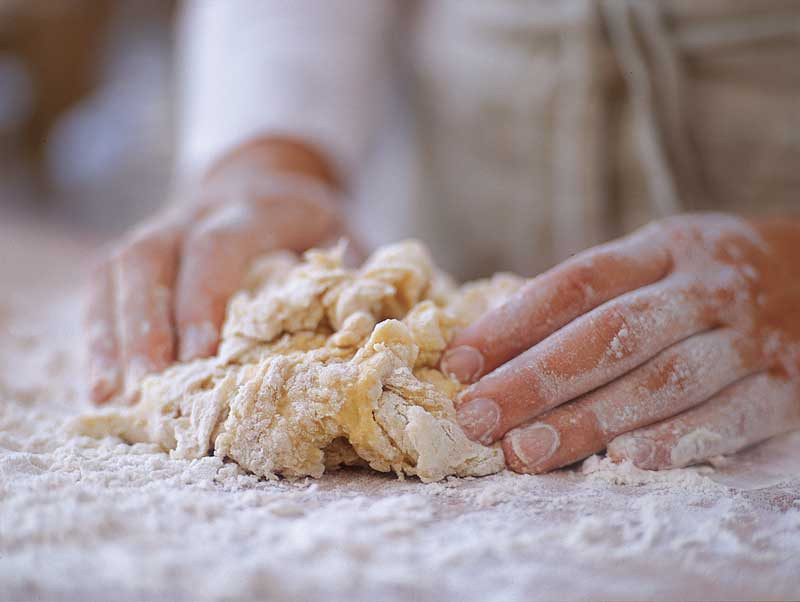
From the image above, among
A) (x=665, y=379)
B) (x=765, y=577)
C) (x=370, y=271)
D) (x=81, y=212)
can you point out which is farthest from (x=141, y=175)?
(x=765, y=577)

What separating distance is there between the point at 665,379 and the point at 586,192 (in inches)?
29.5

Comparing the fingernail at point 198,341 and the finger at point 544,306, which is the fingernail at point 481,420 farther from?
the fingernail at point 198,341

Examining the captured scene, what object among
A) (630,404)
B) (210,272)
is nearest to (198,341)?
(210,272)

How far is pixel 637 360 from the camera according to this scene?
822mm

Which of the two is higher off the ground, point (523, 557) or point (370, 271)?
point (370, 271)

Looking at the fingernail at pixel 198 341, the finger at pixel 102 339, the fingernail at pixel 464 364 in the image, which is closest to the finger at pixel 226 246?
the fingernail at pixel 198 341

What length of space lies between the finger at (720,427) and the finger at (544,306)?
0.50 ft

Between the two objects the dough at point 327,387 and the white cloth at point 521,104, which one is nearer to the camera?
the dough at point 327,387

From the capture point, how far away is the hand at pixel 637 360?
2.60 feet

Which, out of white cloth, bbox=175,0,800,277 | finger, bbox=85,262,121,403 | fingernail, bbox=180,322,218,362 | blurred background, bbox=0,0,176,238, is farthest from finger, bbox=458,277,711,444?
blurred background, bbox=0,0,176,238

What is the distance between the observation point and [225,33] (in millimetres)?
1665

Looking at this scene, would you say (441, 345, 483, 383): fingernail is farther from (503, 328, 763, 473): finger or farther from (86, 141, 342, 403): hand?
(86, 141, 342, 403): hand

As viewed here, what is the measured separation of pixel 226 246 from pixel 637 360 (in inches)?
23.6

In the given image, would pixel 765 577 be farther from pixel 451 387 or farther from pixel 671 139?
pixel 671 139
